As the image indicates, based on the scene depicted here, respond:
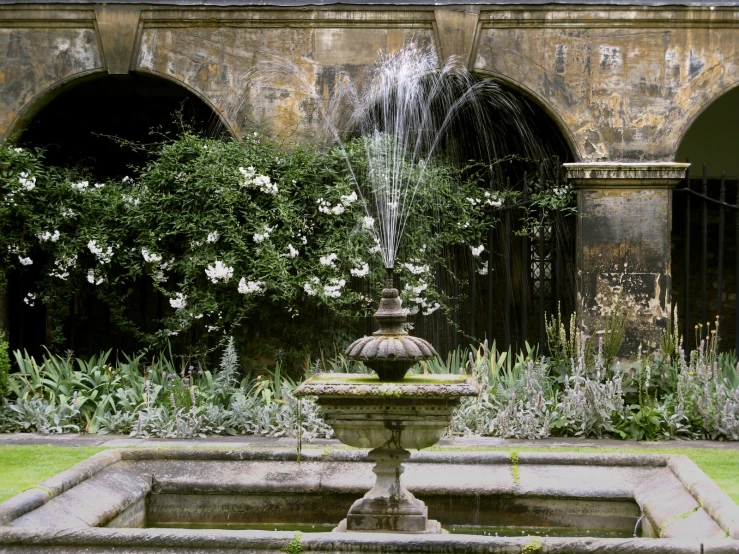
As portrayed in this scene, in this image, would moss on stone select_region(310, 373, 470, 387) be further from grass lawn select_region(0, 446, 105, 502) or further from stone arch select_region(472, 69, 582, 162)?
stone arch select_region(472, 69, 582, 162)

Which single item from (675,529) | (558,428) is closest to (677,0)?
(558,428)

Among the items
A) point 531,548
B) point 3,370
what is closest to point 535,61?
point 3,370

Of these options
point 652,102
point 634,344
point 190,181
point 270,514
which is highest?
point 652,102

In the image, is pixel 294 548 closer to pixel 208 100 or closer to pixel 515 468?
pixel 515 468

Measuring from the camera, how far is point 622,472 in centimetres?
620

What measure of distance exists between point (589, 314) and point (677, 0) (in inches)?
113

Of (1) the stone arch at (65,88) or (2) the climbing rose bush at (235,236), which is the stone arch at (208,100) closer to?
(1) the stone arch at (65,88)

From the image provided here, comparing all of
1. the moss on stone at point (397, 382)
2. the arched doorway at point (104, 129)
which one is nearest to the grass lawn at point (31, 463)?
the moss on stone at point (397, 382)

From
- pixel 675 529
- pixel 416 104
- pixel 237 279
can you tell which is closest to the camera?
pixel 675 529

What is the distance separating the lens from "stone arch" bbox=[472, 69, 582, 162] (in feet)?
31.9

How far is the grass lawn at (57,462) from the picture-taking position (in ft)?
20.8

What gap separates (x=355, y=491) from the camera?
598cm

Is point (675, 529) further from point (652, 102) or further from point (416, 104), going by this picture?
point (416, 104)

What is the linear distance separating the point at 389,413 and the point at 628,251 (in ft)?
16.9
